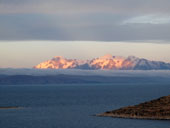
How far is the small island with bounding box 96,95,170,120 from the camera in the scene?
110806 millimetres

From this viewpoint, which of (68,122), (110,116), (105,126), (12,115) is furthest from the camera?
(12,115)

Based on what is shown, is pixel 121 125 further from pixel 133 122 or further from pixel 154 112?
pixel 154 112

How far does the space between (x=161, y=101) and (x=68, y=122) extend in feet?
110

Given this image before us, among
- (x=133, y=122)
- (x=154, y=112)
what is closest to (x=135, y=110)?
(x=154, y=112)

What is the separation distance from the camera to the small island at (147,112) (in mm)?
110806

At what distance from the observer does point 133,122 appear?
105 meters

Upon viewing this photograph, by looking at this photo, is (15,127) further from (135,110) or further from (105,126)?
(135,110)

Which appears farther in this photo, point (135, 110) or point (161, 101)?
point (161, 101)

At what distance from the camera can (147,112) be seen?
115812 mm

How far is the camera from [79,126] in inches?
3974

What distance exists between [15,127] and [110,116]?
84.9ft

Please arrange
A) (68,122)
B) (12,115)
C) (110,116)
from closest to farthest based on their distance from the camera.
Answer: (68,122), (110,116), (12,115)

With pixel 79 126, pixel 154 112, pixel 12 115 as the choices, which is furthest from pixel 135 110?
pixel 12 115

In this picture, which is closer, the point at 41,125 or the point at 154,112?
the point at 41,125
